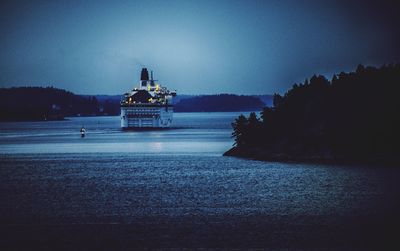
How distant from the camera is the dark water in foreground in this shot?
21297 mm

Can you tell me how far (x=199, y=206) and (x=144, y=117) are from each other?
354ft

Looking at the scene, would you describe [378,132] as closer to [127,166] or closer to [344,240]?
[127,166]

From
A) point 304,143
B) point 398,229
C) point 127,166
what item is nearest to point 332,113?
point 304,143

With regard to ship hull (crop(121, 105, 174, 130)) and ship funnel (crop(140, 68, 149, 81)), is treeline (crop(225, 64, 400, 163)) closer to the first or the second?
ship hull (crop(121, 105, 174, 130))

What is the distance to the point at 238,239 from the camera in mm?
21266

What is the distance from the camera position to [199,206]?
28328mm

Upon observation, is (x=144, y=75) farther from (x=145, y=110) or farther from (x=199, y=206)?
(x=199, y=206)

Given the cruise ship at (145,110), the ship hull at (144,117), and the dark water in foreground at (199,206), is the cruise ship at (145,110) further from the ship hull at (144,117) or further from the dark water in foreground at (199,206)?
the dark water in foreground at (199,206)

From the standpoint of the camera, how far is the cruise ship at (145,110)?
13225 centimetres

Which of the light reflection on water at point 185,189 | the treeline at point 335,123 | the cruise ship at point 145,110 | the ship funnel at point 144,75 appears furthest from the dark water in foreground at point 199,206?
the ship funnel at point 144,75

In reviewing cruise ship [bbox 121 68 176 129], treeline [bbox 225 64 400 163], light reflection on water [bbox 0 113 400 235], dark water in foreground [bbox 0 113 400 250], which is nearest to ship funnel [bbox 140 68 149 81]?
cruise ship [bbox 121 68 176 129]

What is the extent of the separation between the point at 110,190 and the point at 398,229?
1746 cm

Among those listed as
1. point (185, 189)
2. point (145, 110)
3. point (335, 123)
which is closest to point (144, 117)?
point (145, 110)

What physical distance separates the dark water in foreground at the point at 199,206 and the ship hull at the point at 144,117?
273 ft
